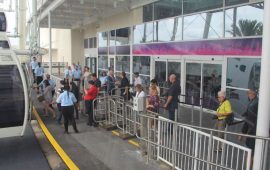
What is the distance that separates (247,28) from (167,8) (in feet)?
18.7

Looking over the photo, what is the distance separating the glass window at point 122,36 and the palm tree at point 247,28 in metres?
10.0

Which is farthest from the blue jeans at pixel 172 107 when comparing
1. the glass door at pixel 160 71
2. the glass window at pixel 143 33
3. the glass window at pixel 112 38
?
the glass window at pixel 112 38

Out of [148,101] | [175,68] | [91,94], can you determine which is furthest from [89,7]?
[148,101]

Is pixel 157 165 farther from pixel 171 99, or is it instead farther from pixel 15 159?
pixel 15 159

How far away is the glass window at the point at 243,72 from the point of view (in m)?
10.2

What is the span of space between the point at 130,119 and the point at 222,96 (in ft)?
9.80

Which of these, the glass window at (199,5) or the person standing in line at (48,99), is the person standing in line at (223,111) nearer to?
the glass window at (199,5)

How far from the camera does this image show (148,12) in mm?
17344

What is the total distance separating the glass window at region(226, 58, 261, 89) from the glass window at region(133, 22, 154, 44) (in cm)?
657

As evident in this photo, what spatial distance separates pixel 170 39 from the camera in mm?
15078

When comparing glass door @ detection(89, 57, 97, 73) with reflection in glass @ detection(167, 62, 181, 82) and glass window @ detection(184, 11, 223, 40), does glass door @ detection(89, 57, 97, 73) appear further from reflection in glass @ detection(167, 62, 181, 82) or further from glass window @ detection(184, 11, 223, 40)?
glass window @ detection(184, 11, 223, 40)

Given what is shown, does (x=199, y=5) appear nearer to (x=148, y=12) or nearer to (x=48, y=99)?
(x=148, y=12)

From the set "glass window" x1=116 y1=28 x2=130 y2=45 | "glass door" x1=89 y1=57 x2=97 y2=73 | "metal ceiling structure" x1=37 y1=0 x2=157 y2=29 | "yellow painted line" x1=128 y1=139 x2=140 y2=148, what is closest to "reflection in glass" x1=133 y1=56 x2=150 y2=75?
"glass window" x1=116 y1=28 x2=130 y2=45

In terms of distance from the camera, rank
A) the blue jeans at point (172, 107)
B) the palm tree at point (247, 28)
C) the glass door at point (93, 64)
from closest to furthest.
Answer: the blue jeans at point (172, 107) → the palm tree at point (247, 28) → the glass door at point (93, 64)
